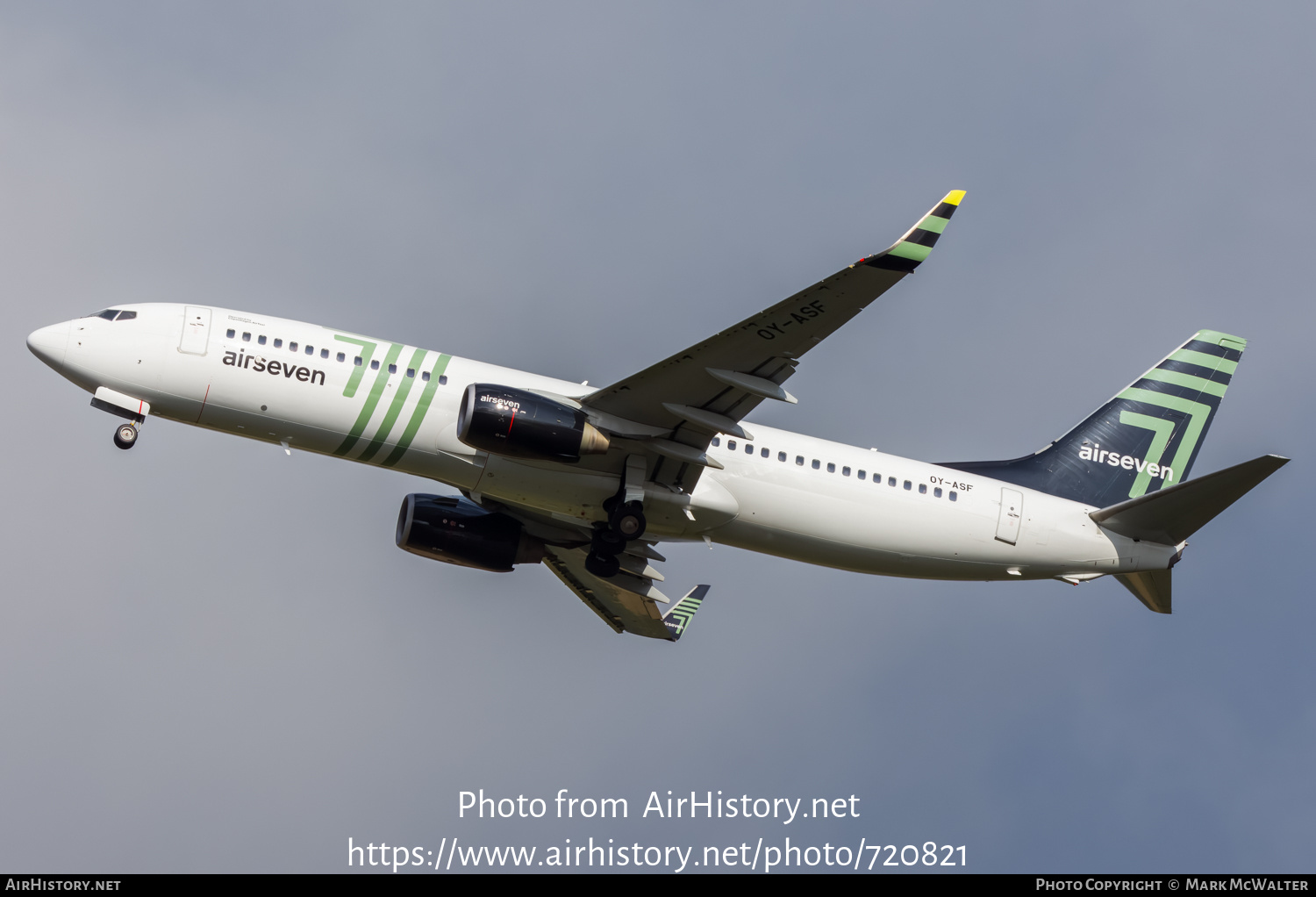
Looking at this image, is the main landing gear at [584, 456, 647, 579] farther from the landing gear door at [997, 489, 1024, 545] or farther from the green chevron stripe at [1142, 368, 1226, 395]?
the green chevron stripe at [1142, 368, 1226, 395]

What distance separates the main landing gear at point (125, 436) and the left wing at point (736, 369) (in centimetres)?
1144

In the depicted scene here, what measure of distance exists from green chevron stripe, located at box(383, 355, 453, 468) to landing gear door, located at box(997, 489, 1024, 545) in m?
16.2

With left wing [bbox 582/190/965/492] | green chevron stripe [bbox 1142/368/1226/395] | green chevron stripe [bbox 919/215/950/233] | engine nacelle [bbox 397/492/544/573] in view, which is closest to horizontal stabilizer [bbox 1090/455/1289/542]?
green chevron stripe [bbox 1142/368/1226/395]

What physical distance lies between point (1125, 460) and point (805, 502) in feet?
39.3

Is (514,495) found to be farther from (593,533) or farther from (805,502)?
(805,502)

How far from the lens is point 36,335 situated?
32.0 meters

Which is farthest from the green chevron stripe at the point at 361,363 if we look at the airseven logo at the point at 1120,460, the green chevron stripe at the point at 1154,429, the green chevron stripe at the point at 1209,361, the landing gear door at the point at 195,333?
the green chevron stripe at the point at 1209,361

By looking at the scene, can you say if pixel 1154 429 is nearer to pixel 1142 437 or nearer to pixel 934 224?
pixel 1142 437

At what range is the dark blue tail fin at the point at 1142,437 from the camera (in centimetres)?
3853

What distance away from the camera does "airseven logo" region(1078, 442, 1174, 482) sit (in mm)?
39281

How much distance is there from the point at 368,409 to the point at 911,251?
14.0m

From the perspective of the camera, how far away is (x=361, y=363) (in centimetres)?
3216

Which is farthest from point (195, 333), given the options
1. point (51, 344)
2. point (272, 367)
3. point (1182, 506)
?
point (1182, 506)

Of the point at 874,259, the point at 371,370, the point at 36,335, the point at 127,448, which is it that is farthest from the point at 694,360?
the point at 36,335
